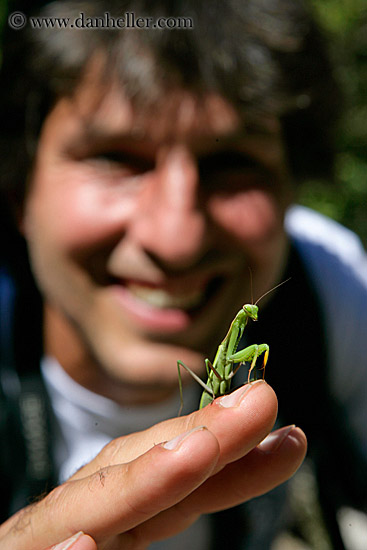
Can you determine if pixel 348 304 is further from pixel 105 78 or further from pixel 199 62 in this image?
pixel 105 78

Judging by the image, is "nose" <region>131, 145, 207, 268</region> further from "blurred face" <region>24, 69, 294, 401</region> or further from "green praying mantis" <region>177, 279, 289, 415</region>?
"green praying mantis" <region>177, 279, 289, 415</region>

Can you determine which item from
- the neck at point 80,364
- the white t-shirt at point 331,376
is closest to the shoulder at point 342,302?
the white t-shirt at point 331,376

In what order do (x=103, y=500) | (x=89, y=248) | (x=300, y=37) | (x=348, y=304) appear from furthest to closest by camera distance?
(x=348, y=304) < (x=300, y=37) < (x=89, y=248) < (x=103, y=500)

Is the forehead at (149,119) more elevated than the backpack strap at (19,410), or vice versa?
the forehead at (149,119)

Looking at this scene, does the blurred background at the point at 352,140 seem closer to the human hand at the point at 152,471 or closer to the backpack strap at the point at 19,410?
the backpack strap at the point at 19,410

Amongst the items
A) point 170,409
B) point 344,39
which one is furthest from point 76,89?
point 344,39

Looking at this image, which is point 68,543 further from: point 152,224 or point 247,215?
point 247,215

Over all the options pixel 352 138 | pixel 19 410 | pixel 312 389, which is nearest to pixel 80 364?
pixel 19 410

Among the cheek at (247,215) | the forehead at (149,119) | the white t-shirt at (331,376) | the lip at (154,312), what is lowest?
the white t-shirt at (331,376)
